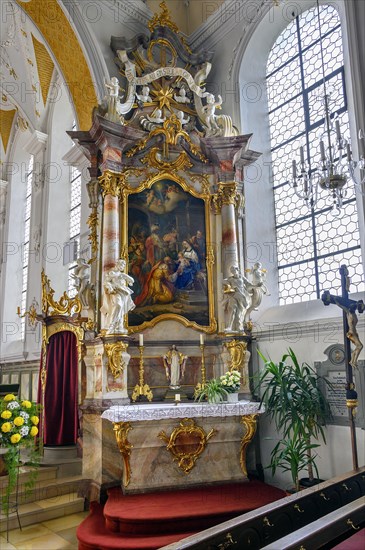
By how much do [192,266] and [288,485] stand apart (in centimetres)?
340

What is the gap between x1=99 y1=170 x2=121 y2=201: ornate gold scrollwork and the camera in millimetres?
7254

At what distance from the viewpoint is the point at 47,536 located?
5488 millimetres

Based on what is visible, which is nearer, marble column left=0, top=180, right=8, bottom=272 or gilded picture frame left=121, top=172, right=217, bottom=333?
gilded picture frame left=121, top=172, right=217, bottom=333

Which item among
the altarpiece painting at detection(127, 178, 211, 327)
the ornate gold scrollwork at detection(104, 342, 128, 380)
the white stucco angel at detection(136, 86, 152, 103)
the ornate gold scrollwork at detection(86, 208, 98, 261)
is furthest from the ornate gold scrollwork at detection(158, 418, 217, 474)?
the white stucco angel at detection(136, 86, 152, 103)

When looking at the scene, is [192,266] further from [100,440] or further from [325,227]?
[100,440]

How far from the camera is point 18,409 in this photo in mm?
5793

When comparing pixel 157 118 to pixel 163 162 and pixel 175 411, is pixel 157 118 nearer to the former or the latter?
pixel 163 162

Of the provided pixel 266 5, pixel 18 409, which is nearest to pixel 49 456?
pixel 18 409

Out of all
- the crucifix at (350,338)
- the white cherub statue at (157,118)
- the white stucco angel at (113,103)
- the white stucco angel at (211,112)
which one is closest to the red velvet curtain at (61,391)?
the white stucco angel at (113,103)

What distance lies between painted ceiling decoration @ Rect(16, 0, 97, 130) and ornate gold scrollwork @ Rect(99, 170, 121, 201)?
1646 mm

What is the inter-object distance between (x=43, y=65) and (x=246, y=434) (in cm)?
934

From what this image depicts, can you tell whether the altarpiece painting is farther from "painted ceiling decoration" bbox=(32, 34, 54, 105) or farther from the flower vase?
"painted ceiling decoration" bbox=(32, 34, 54, 105)

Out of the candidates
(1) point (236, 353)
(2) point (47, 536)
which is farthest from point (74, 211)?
(2) point (47, 536)

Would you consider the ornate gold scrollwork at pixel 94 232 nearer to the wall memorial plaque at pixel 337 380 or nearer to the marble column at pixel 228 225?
the marble column at pixel 228 225
